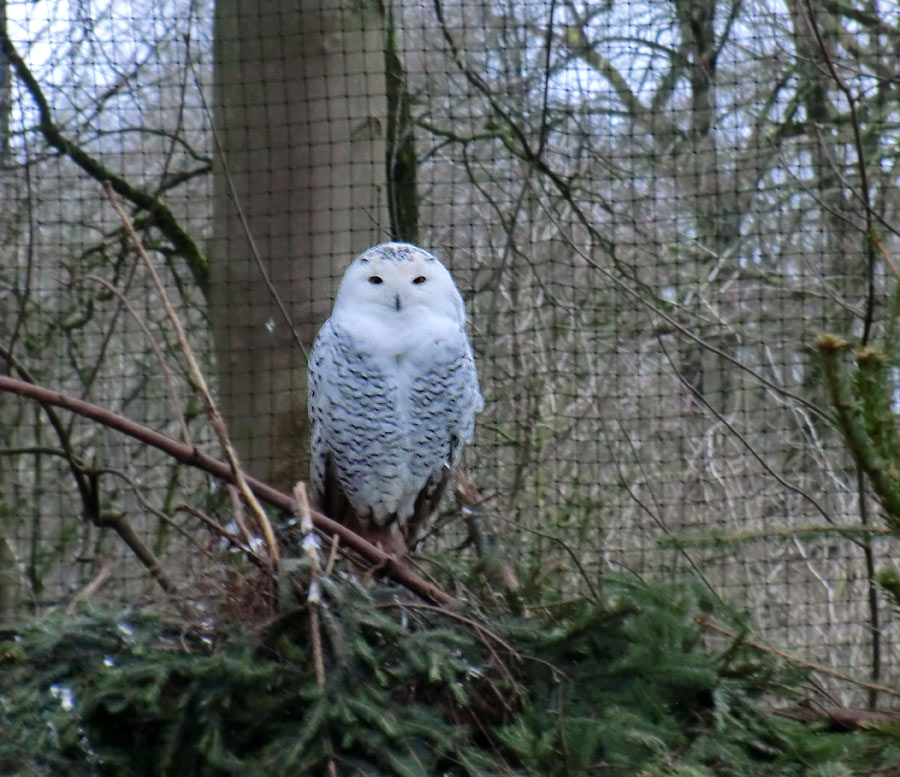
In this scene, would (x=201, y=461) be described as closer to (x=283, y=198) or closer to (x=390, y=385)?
(x=390, y=385)

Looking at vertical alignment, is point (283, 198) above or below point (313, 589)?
above

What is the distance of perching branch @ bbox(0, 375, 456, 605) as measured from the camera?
4.60 ft

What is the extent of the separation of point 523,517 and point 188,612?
5.78ft

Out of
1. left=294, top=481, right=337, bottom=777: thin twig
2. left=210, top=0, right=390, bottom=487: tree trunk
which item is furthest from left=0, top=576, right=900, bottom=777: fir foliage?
left=210, top=0, right=390, bottom=487: tree trunk

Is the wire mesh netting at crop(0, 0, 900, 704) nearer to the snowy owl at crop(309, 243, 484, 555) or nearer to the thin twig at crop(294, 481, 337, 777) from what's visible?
the snowy owl at crop(309, 243, 484, 555)

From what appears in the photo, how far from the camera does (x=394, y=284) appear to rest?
2.24 metres

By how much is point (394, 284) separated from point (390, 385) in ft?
0.75

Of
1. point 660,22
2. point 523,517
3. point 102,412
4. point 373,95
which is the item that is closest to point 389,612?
point 102,412

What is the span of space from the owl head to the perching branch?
750mm

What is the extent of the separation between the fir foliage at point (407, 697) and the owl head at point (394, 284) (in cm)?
90

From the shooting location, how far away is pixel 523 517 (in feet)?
10.2

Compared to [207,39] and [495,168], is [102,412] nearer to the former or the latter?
[207,39]

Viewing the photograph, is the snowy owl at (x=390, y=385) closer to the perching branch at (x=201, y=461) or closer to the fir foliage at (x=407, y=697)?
the perching branch at (x=201, y=461)

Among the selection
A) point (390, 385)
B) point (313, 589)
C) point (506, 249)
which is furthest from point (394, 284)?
point (313, 589)
